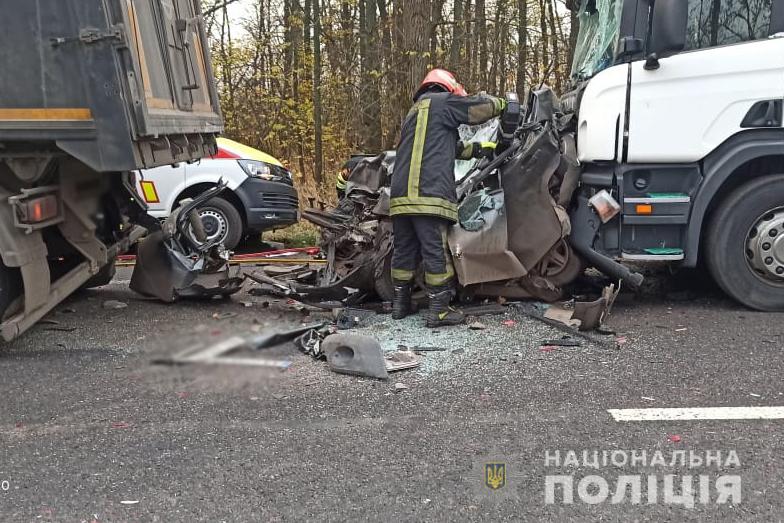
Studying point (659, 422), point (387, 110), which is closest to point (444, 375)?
point (659, 422)

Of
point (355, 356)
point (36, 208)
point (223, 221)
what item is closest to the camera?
point (355, 356)

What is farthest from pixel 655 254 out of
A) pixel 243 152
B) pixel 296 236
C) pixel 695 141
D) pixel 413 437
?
pixel 296 236

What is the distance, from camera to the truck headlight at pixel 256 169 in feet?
25.4

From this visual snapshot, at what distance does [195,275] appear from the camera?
5203 millimetres

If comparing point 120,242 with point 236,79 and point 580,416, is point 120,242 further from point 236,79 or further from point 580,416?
point 236,79

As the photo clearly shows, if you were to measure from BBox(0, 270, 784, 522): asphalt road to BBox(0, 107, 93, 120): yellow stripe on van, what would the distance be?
1.45 metres

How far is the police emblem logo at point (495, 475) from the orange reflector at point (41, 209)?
123 inches

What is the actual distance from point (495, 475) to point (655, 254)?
269 centimetres

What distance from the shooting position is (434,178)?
14.9ft

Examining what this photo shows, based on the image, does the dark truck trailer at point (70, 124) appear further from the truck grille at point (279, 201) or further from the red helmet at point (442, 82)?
the truck grille at point (279, 201)

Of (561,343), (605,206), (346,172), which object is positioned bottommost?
(561,343)

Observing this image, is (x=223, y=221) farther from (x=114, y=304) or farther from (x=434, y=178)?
(x=434, y=178)

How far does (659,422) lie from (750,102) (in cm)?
261

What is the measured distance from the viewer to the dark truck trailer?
367cm
